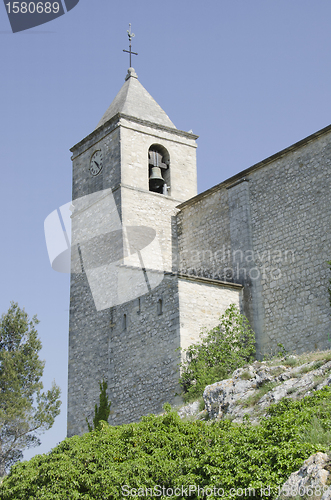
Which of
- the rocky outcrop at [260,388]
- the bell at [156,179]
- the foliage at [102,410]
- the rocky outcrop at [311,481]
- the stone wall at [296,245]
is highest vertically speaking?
the bell at [156,179]

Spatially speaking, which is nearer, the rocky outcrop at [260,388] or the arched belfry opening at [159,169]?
the rocky outcrop at [260,388]

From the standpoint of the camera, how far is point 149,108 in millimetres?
22766

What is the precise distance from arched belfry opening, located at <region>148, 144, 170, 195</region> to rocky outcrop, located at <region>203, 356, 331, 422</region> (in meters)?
9.96

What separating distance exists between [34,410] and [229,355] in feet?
37.1

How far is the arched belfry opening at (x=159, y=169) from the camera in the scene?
2145 cm

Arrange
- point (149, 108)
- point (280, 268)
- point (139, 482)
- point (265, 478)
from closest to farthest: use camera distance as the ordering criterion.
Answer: point (265, 478), point (139, 482), point (280, 268), point (149, 108)

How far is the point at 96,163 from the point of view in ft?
72.8

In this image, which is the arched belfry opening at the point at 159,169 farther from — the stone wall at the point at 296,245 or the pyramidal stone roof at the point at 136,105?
the stone wall at the point at 296,245

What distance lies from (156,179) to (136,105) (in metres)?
3.08

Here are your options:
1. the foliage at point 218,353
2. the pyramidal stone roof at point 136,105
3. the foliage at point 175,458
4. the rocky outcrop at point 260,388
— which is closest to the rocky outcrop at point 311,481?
the foliage at point 175,458

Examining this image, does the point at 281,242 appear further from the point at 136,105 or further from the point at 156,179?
the point at 136,105

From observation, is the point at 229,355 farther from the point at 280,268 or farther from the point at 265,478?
the point at 265,478

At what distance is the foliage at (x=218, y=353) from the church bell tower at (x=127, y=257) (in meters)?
A: 0.50

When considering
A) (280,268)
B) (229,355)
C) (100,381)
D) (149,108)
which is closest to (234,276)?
(280,268)
